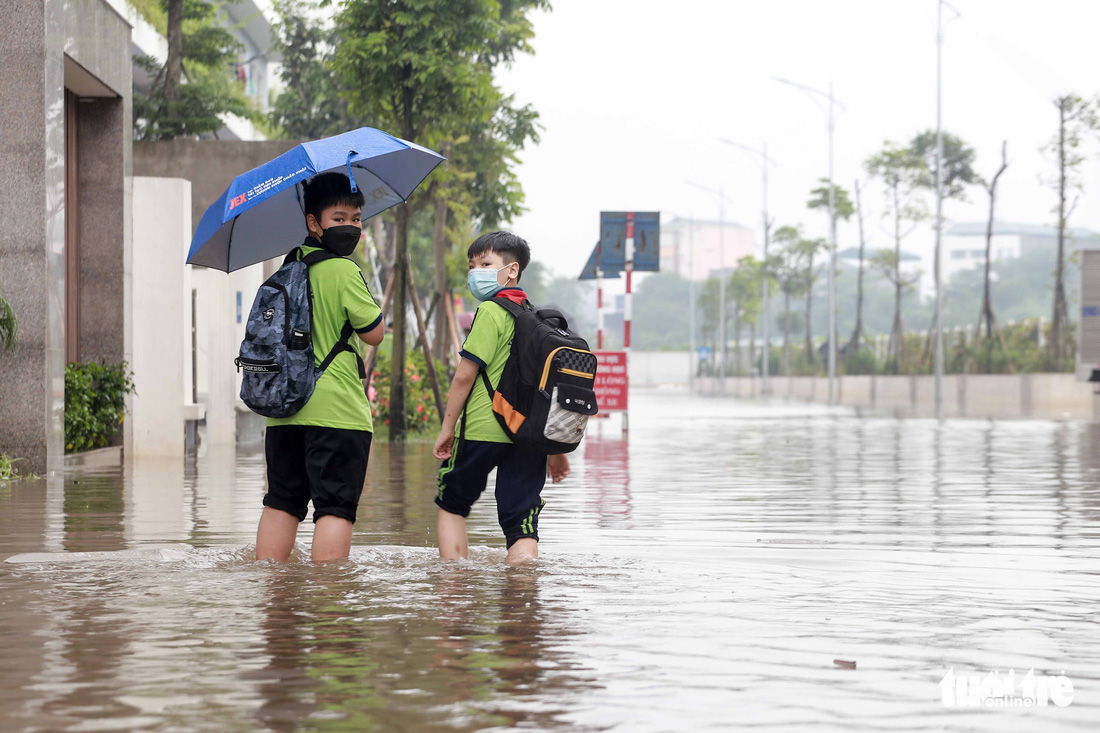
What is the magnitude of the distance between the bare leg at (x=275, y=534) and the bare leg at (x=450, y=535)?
25.1 inches

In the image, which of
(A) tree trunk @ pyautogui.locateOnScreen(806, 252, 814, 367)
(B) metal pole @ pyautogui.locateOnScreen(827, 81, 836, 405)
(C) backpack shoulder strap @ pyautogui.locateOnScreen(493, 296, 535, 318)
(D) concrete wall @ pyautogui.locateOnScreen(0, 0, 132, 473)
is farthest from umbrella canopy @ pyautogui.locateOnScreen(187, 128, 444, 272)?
(A) tree trunk @ pyautogui.locateOnScreen(806, 252, 814, 367)

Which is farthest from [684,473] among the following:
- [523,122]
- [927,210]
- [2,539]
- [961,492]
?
[927,210]

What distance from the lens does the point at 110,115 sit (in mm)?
14969

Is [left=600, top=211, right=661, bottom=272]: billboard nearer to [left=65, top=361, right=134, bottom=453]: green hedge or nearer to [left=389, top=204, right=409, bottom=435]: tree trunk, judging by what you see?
[left=389, top=204, right=409, bottom=435]: tree trunk

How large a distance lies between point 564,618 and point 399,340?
1476 centimetres

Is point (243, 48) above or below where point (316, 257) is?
above

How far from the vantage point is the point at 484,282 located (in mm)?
6039

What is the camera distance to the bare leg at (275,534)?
598 cm

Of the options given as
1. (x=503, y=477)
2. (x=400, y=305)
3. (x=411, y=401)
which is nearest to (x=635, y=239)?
(x=411, y=401)

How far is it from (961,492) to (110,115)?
9.42 meters

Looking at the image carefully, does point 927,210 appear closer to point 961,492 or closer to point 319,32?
point 319,32

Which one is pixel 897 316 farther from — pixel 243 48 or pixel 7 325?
pixel 7 325

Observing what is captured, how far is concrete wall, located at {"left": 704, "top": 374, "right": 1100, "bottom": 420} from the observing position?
126ft

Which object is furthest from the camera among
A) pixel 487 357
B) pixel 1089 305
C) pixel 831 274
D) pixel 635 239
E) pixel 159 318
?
pixel 831 274
